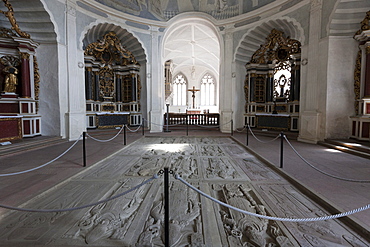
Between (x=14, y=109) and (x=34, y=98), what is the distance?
86 centimetres

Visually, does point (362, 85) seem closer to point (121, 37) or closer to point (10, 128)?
point (121, 37)

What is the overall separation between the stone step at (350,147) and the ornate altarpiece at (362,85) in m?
0.81

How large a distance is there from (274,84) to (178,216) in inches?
475

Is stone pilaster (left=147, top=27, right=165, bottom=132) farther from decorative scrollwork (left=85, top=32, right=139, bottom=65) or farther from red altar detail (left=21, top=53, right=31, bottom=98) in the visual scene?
red altar detail (left=21, top=53, right=31, bottom=98)

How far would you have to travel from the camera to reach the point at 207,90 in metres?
29.7

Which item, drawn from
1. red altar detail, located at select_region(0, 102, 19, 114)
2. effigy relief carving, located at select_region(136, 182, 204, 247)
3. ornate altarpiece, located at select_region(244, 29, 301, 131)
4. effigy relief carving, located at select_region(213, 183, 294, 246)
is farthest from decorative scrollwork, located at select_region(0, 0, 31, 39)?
ornate altarpiece, located at select_region(244, 29, 301, 131)

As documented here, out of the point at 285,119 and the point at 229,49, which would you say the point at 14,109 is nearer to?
the point at 229,49

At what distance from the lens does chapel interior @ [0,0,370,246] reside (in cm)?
790

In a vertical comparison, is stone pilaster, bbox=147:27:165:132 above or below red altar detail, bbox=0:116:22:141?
above

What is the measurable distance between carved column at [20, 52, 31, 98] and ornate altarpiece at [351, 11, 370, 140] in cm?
1324

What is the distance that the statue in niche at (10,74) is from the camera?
7867 millimetres

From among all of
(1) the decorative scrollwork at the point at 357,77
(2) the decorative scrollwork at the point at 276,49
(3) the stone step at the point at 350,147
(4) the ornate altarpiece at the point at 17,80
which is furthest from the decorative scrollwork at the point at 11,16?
(1) the decorative scrollwork at the point at 357,77

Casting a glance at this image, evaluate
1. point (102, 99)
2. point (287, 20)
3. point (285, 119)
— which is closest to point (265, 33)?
point (287, 20)

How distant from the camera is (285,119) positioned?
36.0 feet
